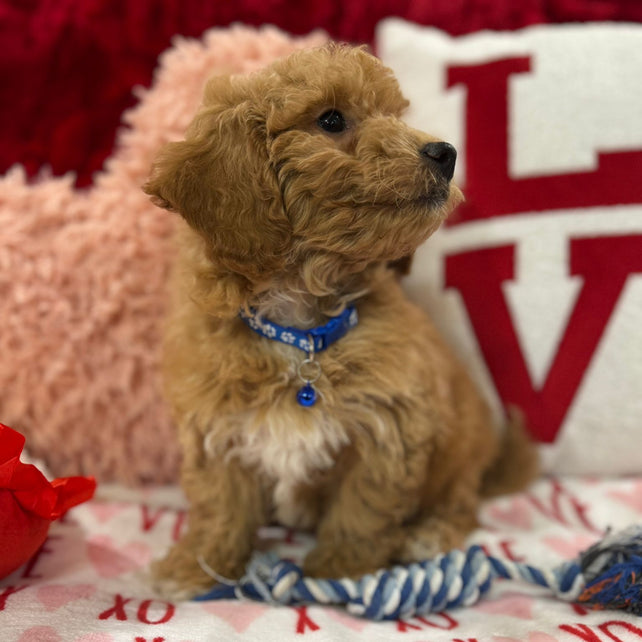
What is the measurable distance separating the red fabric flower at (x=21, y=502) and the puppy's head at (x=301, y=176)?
0.57 meters

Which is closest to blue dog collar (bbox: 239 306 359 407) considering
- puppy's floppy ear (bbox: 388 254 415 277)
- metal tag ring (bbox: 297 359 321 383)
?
metal tag ring (bbox: 297 359 321 383)

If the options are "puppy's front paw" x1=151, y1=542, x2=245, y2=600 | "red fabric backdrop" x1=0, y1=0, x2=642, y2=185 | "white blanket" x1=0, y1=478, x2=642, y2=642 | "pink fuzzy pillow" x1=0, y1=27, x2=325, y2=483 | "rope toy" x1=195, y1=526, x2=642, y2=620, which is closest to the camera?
"white blanket" x1=0, y1=478, x2=642, y2=642

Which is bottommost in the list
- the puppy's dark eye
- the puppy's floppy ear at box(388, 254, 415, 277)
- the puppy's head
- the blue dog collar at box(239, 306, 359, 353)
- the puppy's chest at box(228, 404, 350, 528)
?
the puppy's chest at box(228, 404, 350, 528)

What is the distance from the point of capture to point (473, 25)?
241 cm

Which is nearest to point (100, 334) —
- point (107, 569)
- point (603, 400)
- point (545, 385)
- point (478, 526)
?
point (107, 569)

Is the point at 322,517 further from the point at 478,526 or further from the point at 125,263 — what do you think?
the point at 125,263

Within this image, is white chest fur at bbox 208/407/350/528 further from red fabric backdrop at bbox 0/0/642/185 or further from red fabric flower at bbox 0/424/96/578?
red fabric backdrop at bbox 0/0/642/185

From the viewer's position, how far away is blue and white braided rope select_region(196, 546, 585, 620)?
62.0 inches

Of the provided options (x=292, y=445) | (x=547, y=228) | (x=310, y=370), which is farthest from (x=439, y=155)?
(x=547, y=228)

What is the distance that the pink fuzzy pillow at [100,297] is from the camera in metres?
2.11

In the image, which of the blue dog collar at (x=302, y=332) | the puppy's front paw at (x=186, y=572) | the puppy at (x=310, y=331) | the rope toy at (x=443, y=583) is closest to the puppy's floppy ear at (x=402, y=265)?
the puppy at (x=310, y=331)

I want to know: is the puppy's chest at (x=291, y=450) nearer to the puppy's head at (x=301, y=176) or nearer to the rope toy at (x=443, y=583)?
the rope toy at (x=443, y=583)

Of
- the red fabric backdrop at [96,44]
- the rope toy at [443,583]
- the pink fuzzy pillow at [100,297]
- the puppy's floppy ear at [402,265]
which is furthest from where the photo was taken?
the red fabric backdrop at [96,44]

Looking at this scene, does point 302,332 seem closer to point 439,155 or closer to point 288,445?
point 288,445
